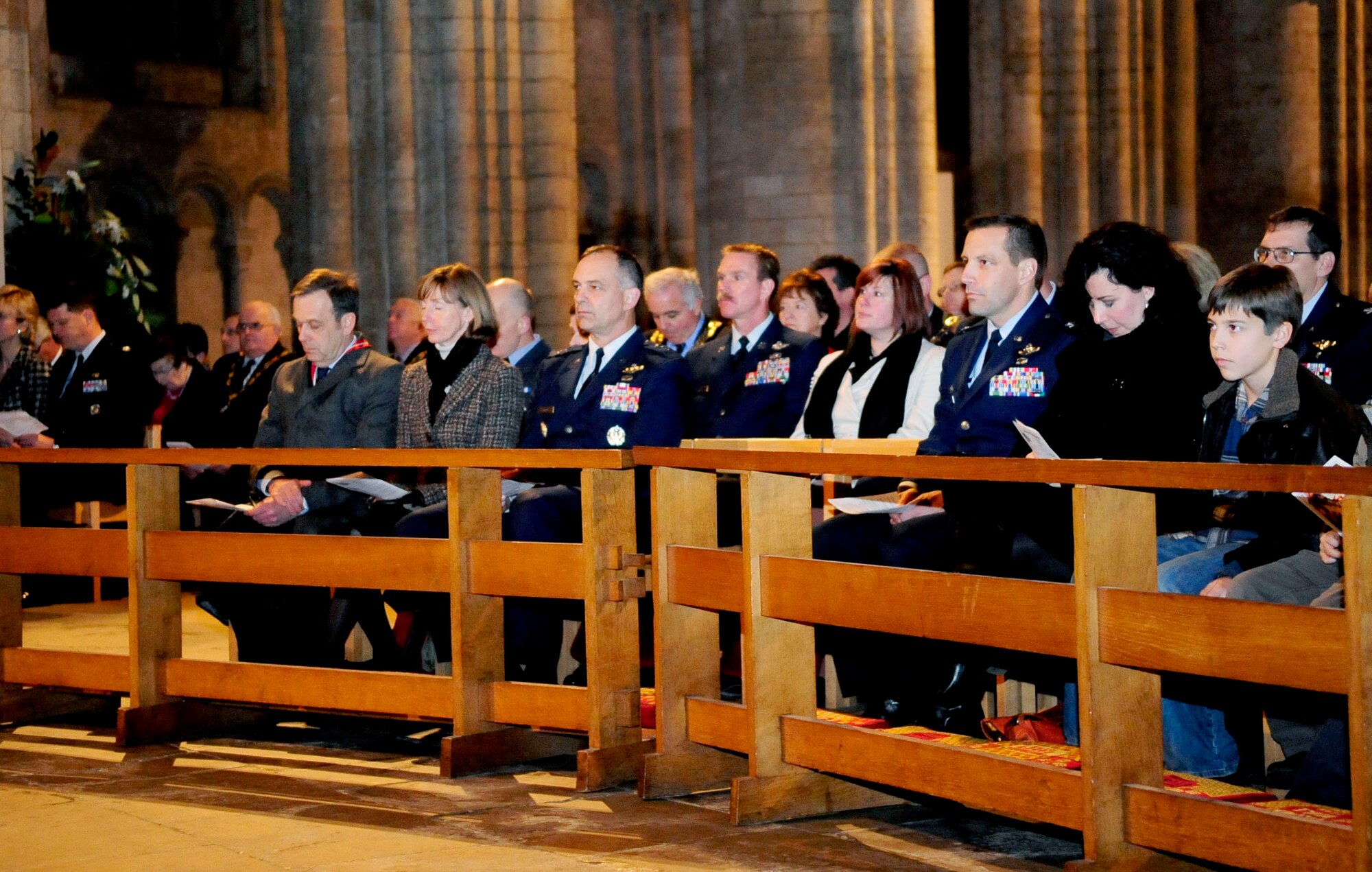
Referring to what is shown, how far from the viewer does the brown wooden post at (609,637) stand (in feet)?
18.5

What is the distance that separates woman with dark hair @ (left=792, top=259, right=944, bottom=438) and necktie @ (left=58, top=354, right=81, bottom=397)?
188 inches

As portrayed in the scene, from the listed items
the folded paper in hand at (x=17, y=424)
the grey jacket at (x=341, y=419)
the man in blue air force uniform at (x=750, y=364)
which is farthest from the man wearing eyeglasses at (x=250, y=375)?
the man in blue air force uniform at (x=750, y=364)

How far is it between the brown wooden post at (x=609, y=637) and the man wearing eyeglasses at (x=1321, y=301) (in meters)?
2.34

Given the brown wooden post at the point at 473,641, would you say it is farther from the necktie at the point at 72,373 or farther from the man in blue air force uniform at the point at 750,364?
the necktie at the point at 72,373

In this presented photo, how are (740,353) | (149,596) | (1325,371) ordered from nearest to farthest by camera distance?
(1325,371), (149,596), (740,353)

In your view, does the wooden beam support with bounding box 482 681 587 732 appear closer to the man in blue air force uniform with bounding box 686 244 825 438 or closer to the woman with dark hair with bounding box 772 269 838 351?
the man in blue air force uniform with bounding box 686 244 825 438

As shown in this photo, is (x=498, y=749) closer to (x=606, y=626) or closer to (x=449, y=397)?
(x=606, y=626)

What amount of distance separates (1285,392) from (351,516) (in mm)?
3683

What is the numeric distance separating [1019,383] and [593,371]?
171 centimetres

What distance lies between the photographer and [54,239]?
455 inches

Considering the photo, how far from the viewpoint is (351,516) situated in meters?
7.06

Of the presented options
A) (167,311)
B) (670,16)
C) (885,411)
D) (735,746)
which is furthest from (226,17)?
(735,746)

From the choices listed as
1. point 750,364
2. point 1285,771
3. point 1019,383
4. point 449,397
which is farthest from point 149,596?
point 1285,771

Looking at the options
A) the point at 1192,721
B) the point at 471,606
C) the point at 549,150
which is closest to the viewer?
the point at 1192,721
